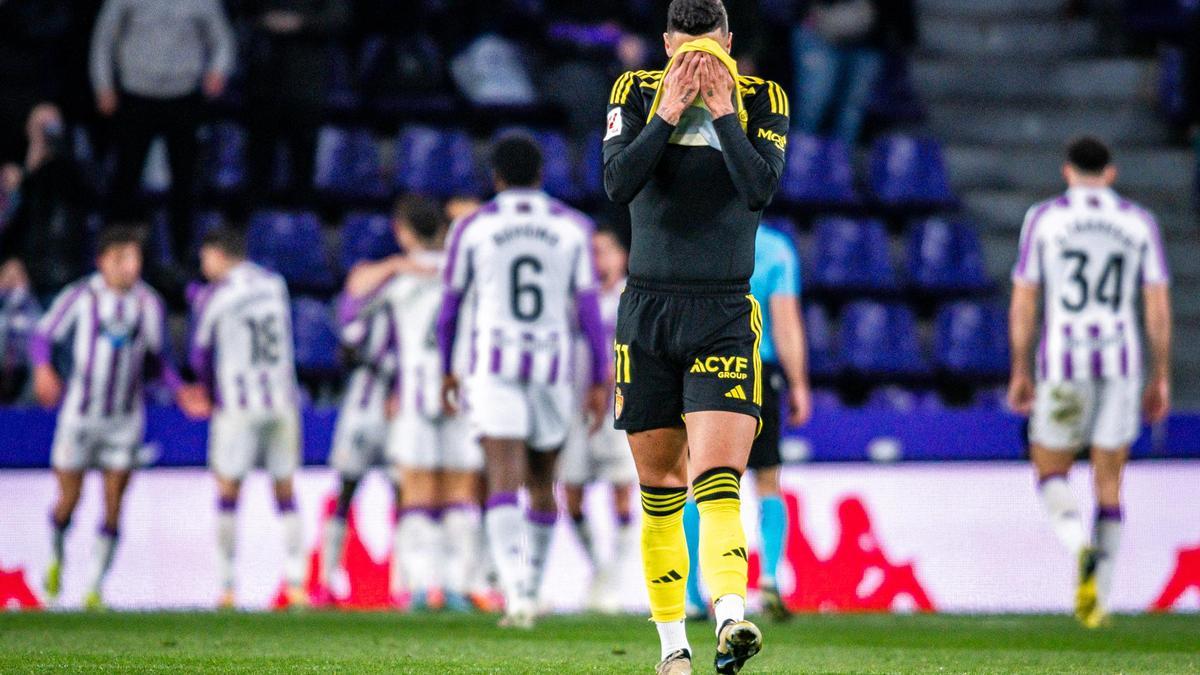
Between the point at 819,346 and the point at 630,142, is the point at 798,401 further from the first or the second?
the point at 819,346

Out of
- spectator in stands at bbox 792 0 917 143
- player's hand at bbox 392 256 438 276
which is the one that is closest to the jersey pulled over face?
player's hand at bbox 392 256 438 276

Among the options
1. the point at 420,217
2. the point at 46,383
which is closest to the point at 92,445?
the point at 46,383

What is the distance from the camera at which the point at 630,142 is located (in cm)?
505

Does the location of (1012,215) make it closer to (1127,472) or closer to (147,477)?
(1127,472)

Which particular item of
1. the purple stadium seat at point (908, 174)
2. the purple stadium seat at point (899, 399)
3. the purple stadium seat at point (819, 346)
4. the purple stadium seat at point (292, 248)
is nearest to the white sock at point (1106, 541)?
the purple stadium seat at point (899, 399)

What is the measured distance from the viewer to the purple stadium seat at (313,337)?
12320 millimetres

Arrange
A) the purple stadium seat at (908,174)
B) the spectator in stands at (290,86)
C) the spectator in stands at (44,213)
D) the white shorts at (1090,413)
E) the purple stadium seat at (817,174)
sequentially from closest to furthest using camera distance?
the white shorts at (1090,413) → the spectator in stands at (44,213) → the spectator in stands at (290,86) → the purple stadium seat at (817,174) → the purple stadium seat at (908,174)

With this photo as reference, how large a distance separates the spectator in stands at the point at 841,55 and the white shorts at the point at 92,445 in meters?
6.50

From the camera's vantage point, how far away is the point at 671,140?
5078 millimetres

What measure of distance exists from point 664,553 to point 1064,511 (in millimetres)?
3940

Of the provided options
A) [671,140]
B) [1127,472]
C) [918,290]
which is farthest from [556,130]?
[671,140]

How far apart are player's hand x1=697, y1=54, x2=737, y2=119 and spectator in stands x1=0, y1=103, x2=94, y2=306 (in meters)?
8.10

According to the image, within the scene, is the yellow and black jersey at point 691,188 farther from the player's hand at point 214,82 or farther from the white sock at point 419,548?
the player's hand at point 214,82

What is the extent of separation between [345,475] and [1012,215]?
691cm
